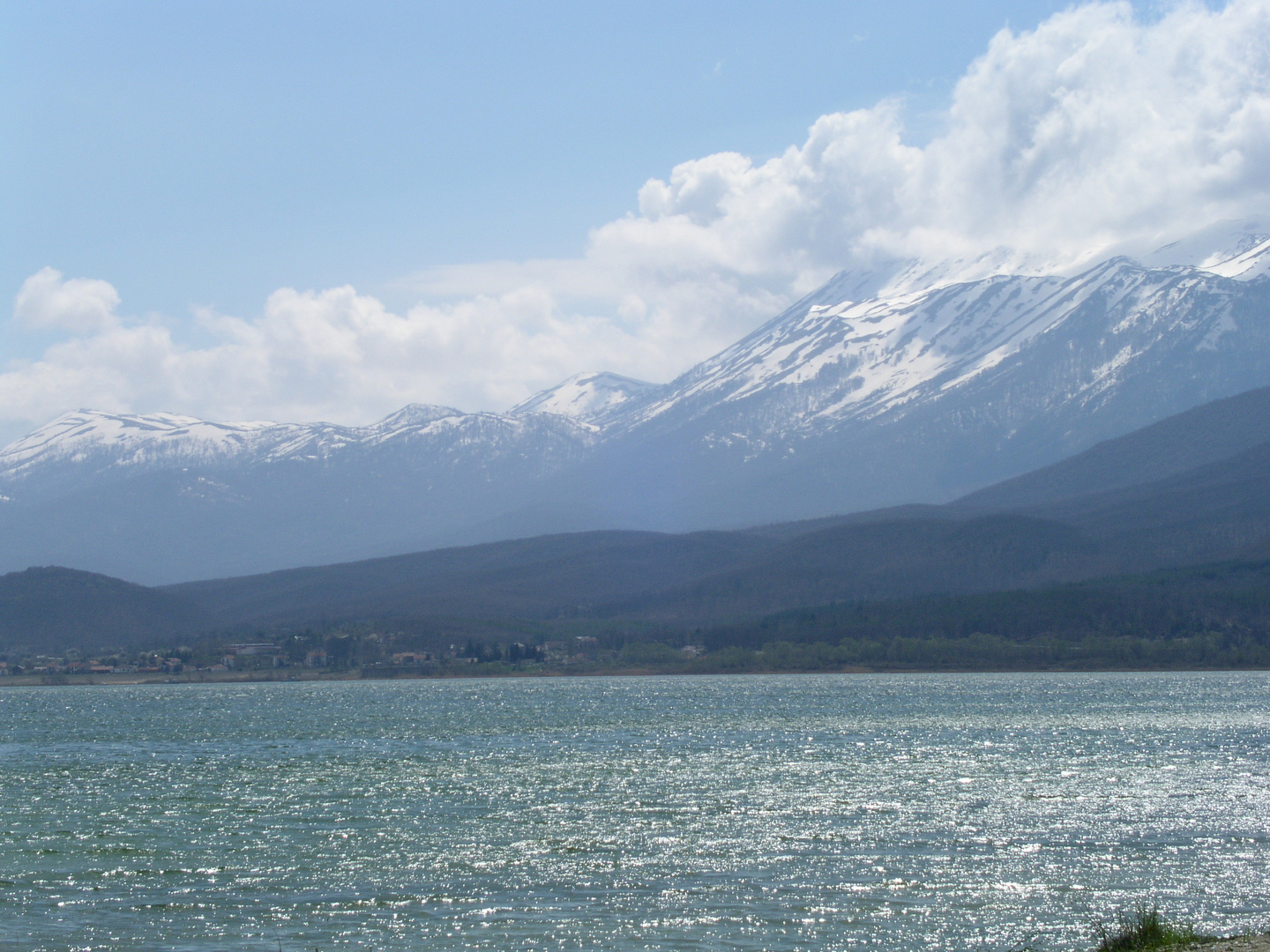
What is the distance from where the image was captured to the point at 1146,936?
3350 cm

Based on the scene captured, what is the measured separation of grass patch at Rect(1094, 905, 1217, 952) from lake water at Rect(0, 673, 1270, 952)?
134 centimetres

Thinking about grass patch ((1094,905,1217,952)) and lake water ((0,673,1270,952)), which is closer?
grass patch ((1094,905,1217,952))

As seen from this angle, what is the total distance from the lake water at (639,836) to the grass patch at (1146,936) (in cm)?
134

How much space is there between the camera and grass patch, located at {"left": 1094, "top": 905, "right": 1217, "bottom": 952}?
33031 millimetres

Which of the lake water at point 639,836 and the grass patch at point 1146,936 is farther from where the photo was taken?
the lake water at point 639,836

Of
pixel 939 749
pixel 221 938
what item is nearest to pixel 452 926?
pixel 221 938

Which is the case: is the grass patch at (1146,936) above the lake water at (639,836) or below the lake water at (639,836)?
above

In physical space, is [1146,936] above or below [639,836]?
above

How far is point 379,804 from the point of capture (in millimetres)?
63531

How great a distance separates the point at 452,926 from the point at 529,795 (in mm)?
26638

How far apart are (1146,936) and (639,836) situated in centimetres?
2275

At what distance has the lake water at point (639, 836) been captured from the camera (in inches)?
1540

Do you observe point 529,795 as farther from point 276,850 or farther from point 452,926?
point 452,926

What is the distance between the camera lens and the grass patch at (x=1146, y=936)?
33031 millimetres
